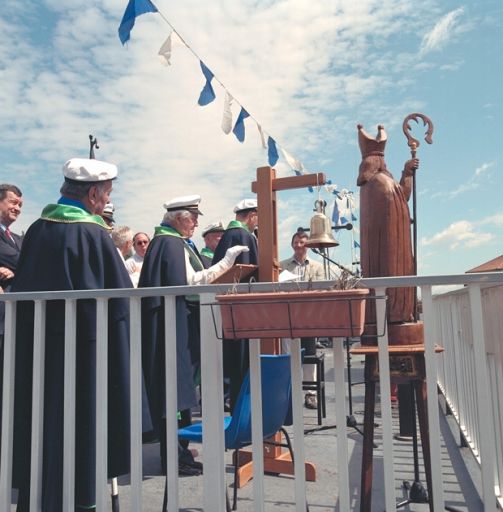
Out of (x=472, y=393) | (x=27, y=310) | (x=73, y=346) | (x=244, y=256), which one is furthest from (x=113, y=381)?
(x=472, y=393)

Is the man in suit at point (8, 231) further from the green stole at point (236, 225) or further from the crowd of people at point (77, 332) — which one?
the green stole at point (236, 225)

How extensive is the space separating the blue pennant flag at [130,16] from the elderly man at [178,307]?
54.8 inches

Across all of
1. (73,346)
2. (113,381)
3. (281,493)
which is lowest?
(281,493)

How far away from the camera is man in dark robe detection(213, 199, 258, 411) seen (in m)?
3.89

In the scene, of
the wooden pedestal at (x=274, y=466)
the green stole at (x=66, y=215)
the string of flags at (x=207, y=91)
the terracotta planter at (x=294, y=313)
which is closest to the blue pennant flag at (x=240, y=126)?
the string of flags at (x=207, y=91)

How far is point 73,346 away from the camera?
247 centimetres

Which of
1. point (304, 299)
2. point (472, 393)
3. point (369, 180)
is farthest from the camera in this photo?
point (472, 393)

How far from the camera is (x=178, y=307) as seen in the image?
11.6 ft

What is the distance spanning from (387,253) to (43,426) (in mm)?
1893

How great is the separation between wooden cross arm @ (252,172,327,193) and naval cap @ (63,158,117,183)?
2.92 feet

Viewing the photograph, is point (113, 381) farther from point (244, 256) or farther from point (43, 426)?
point (244, 256)

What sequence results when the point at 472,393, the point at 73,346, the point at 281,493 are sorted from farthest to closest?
the point at 472,393, the point at 281,493, the point at 73,346

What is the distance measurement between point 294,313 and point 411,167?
1.37 metres

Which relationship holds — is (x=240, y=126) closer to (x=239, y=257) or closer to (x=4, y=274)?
(x=239, y=257)
